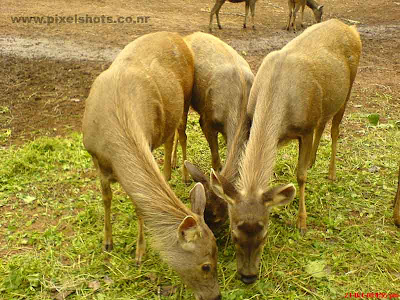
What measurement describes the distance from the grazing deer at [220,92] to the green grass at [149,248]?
0.97m


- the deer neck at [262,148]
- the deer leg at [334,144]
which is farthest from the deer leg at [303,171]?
the deer leg at [334,144]

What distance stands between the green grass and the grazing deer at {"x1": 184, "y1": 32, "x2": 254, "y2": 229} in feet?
3.18

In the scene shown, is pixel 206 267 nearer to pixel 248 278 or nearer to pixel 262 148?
pixel 248 278

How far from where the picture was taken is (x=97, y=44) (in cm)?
1162

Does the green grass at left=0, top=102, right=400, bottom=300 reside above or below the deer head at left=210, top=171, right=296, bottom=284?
below

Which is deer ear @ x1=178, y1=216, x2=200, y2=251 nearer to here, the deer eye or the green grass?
the deer eye

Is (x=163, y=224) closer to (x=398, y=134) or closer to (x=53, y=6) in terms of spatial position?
(x=398, y=134)

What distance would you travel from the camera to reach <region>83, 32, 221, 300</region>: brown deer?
360cm

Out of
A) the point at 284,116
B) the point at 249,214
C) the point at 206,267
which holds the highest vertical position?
the point at 284,116

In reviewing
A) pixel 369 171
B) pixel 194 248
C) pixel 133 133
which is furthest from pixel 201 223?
pixel 369 171

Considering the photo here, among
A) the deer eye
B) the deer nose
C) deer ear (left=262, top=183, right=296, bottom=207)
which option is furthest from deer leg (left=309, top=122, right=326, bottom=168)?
the deer eye

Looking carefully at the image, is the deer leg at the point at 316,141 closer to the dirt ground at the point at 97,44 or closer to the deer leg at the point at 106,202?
the dirt ground at the point at 97,44

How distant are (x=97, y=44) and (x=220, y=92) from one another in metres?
7.03

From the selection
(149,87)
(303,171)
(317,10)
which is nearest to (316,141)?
(303,171)
